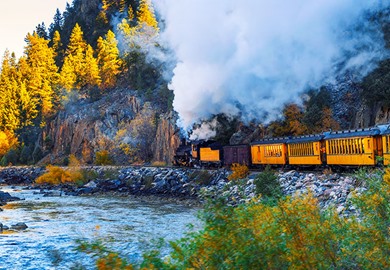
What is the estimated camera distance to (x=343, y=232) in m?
7.36

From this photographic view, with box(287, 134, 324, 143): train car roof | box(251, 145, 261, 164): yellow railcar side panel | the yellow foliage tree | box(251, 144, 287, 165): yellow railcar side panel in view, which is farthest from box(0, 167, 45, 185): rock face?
box(287, 134, 324, 143): train car roof

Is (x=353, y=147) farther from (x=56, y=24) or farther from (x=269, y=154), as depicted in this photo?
(x=56, y=24)

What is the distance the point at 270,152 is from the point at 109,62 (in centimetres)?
5779

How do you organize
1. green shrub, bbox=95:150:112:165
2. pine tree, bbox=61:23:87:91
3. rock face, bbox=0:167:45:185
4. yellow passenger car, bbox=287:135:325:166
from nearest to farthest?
yellow passenger car, bbox=287:135:325:166
rock face, bbox=0:167:45:185
green shrub, bbox=95:150:112:165
pine tree, bbox=61:23:87:91

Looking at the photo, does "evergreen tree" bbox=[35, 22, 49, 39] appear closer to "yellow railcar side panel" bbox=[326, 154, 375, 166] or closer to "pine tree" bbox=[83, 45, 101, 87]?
"pine tree" bbox=[83, 45, 101, 87]

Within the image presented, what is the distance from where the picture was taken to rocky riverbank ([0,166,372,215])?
66.7 feet

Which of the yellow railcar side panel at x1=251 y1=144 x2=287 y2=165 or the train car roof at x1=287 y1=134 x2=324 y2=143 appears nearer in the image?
the train car roof at x1=287 y1=134 x2=324 y2=143

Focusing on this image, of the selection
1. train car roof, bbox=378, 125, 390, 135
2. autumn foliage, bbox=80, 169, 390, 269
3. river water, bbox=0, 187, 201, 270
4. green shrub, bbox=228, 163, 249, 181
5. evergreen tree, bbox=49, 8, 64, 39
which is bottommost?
river water, bbox=0, 187, 201, 270

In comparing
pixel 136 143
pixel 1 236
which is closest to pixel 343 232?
pixel 1 236

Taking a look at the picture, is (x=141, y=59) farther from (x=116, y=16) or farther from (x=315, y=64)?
(x=315, y=64)

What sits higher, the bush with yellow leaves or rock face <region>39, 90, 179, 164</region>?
rock face <region>39, 90, 179, 164</region>

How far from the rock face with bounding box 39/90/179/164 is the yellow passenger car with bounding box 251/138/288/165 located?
70.9 ft

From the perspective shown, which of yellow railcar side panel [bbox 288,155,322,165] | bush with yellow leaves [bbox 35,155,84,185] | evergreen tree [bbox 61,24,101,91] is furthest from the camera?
evergreen tree [bbox 61,24,101,91]

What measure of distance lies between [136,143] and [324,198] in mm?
45887
